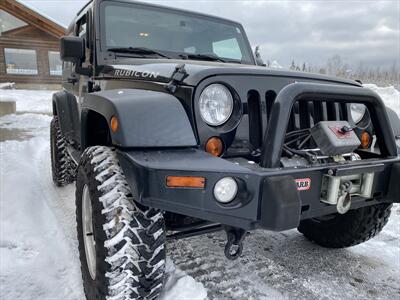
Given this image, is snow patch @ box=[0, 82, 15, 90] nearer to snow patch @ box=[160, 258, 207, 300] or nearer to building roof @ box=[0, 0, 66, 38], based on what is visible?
building roof @ box=[0, 0, 66, 38]

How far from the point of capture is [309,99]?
1994mm

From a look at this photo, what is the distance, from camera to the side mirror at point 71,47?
2904 millimetres

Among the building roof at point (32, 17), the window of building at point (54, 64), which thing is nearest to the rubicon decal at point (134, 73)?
the building roof at point (32, 17)

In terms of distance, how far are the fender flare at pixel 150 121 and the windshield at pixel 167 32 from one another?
1.29m

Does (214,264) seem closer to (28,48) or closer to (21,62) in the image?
(28,48)

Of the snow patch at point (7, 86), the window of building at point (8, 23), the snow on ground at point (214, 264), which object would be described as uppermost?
the window of building at point (8, 23)

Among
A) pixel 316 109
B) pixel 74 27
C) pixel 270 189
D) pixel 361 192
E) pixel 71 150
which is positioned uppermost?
pixel 74 27

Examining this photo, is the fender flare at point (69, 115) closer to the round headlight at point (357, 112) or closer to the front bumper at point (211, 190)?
the front bumper at point (211, 190)

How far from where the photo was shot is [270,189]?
5.46 feet

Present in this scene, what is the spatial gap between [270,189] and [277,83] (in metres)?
0.83

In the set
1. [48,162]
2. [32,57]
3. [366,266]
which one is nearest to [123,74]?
[366,266]

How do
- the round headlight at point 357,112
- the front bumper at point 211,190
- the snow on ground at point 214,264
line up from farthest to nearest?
the round headlight at point 357,112 → the snow on ground at point 214,264 → the front bumper at point 211,190

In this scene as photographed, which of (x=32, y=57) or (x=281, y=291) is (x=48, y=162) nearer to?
(x=281, y=291)

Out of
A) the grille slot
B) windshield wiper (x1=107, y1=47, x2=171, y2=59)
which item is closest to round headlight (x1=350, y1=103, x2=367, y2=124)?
the grille slot
